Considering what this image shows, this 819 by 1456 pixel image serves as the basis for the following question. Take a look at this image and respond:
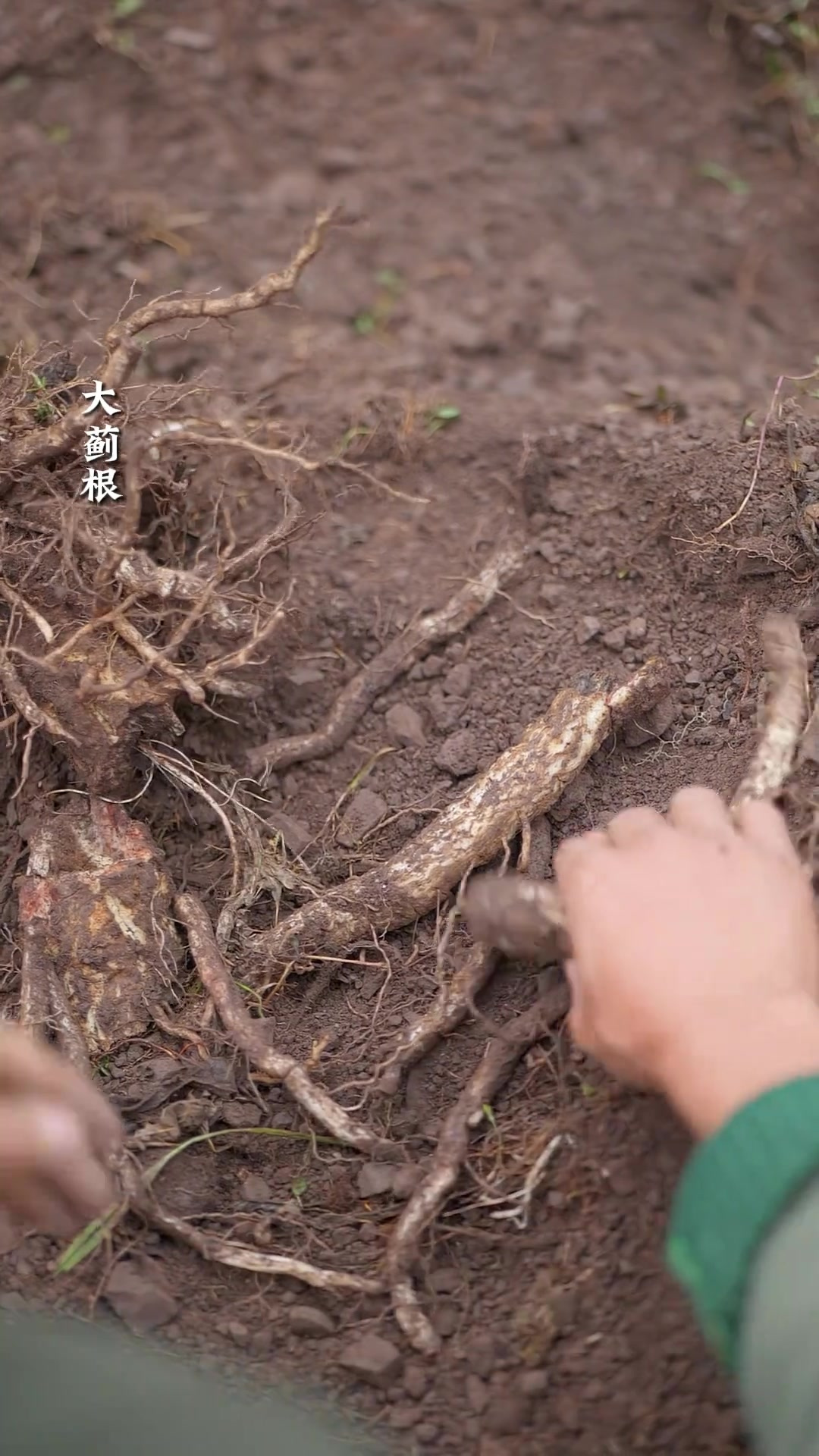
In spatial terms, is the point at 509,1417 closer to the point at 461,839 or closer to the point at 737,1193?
the point at 737,1193

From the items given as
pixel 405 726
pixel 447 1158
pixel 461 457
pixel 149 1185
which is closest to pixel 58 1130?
pixel 149 1185

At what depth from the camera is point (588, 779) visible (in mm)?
1637

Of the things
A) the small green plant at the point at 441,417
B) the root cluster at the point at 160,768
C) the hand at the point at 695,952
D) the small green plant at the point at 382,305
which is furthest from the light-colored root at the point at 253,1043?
the small green plant at the point at 382,305

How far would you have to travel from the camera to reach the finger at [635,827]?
4.10 feet

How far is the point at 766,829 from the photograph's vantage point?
1231 mm

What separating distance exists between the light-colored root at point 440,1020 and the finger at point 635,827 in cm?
28

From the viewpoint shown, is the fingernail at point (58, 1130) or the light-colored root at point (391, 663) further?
the light-colored root at point (391, 663)

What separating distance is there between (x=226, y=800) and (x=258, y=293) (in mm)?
711

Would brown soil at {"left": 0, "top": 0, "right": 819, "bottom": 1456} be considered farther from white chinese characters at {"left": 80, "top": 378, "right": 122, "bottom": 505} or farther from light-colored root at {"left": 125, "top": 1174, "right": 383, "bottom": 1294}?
white chinese characters at {"left": 80, "top": 378, "right": 122, "bottom": 505}

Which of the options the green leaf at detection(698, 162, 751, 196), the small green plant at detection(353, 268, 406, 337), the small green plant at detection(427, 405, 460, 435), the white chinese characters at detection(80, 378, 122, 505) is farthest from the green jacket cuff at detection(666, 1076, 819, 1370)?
the green leaf at detection(698, 162, 751, 196)

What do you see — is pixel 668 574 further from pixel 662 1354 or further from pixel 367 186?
pixel 367 186

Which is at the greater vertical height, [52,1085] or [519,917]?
[519,917]

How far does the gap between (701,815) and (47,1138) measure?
0.72 metres

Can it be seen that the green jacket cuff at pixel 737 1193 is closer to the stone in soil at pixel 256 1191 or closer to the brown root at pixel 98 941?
the stone in soil at pixel 256 1191
